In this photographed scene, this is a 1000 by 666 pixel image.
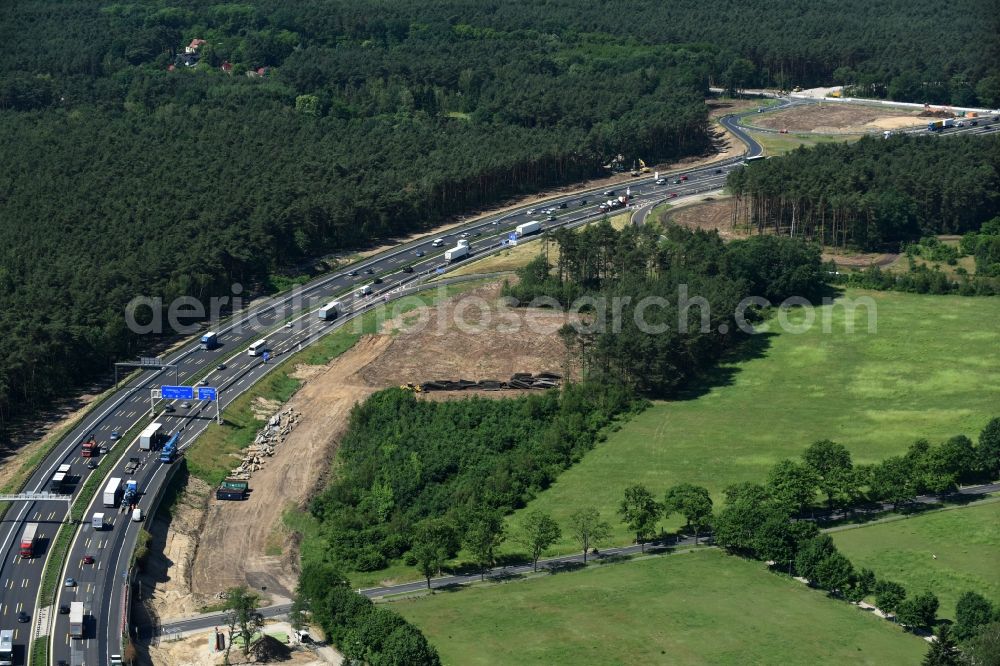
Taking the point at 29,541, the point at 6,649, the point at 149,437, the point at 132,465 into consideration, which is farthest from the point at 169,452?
the point at 6,649

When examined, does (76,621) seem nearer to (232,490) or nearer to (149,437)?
(232,490)

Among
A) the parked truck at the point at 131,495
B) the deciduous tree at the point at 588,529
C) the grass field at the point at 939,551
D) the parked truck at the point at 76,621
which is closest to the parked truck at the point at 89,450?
the parked truck at the point at 131,495

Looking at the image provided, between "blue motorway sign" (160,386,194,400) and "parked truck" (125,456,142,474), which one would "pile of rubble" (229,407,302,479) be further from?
"parked truck" (125,456,142,474)

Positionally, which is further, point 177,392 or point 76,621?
point 177,392

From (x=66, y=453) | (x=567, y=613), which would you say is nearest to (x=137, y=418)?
(x=66, y=453)

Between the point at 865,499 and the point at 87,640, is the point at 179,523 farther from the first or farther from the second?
the point at 865,499

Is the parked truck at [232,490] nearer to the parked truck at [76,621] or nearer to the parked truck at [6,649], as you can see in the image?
the parked truck at [76,621]
